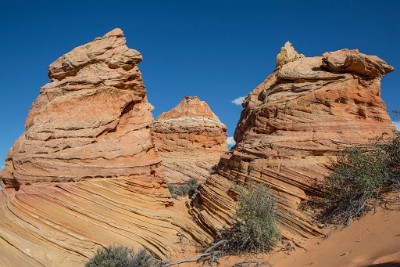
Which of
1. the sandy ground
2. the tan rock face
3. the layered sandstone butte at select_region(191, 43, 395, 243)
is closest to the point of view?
the sandy ground

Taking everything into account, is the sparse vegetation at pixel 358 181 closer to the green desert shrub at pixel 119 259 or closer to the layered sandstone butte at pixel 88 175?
the layered sandstone butte at pixel 88 175

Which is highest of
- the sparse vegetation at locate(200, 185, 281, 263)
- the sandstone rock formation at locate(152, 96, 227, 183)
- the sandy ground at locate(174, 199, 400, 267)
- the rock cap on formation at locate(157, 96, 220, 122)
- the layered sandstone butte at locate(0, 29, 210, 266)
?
the rock cap on formation at locate(157, 96, 220, 122)

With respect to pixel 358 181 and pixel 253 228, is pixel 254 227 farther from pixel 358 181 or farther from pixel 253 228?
pixel 358 181

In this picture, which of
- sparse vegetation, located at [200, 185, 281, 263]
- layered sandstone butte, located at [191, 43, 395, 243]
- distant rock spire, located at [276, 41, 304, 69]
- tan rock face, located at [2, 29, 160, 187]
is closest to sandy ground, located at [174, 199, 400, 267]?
sparse vegetation, located at [200, 185, 281, 263]

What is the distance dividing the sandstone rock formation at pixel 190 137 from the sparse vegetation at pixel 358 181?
21898mm

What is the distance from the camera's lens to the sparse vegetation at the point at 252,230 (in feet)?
29.3

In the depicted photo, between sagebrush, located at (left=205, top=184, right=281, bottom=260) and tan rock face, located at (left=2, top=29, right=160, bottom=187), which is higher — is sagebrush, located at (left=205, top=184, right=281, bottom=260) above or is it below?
below

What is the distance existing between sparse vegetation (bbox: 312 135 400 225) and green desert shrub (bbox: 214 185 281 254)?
4.31 ft

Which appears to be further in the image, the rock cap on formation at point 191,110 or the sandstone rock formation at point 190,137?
the rock cap on formation at point 191,110

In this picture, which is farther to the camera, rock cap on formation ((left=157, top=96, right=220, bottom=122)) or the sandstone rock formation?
rock cap on formation ((left=157, top=96, right=220, bottom=122))

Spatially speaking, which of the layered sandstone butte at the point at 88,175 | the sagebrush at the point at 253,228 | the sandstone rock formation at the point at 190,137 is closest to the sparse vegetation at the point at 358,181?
the sagebrush at the point at 253,228

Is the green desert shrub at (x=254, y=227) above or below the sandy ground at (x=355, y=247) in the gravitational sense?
above

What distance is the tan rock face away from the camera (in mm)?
11039

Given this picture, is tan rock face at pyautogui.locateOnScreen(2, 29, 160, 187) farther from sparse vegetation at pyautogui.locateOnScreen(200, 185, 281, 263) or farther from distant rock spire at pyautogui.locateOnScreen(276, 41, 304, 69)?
distant rock spire at pyautogui.locateOnScreen(276, 41, 304, 69)
